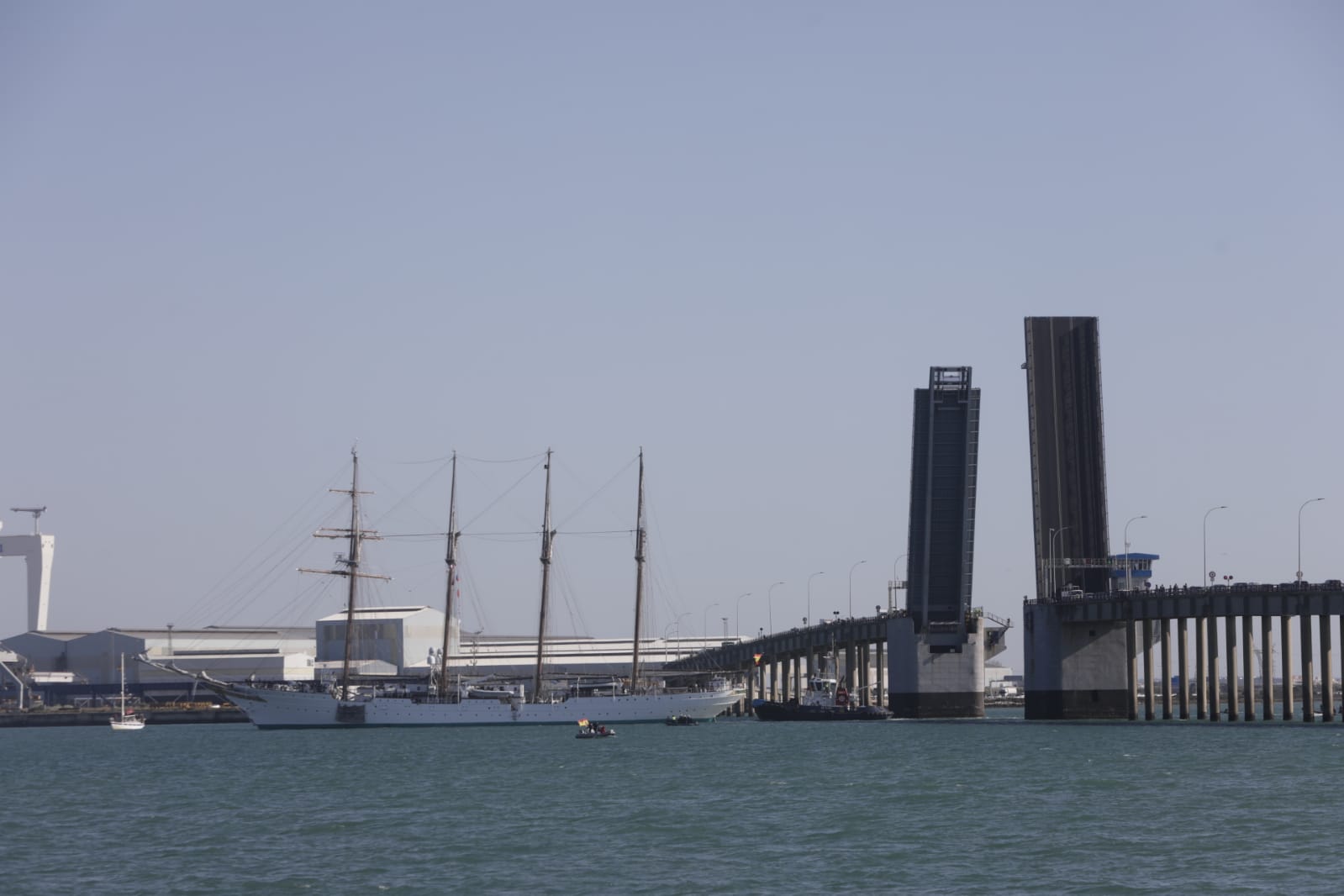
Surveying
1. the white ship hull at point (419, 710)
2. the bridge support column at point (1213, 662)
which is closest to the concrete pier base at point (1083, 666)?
the bridge support column at point (1213, 662)

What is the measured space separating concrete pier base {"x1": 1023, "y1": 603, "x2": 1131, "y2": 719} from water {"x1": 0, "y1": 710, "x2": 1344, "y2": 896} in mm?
18590

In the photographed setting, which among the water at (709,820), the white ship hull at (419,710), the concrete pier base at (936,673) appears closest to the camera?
the water at (709,820)

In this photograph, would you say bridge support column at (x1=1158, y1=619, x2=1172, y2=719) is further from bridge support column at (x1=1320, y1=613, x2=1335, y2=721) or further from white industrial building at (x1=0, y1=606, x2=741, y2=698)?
white industrial building at (x1=0, y1=606, x2=741, y2=698)

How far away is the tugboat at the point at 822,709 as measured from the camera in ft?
410

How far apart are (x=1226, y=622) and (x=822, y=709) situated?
36.0 m

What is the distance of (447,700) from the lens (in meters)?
136

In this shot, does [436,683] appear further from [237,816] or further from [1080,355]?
[237,816]

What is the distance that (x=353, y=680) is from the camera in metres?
144

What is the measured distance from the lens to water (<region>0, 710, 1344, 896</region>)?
3703 cm

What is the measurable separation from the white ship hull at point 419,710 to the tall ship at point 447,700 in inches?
2.5

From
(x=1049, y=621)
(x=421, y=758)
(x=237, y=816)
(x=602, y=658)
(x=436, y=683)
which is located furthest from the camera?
(x=602, y=658)

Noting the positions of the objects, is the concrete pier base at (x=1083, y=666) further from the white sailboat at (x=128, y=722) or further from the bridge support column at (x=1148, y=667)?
the white sailboat at (x=128, y=722)

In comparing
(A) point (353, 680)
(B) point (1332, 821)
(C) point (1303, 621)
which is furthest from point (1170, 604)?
(A) point (353, 680)

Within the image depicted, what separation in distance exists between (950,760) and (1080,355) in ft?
111
